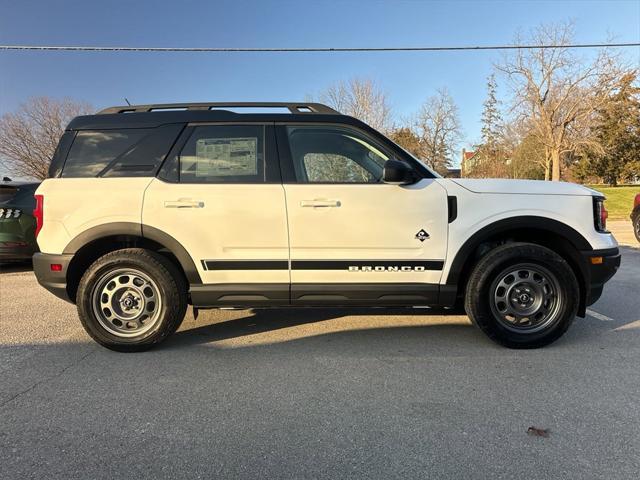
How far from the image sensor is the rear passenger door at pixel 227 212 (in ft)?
11.9

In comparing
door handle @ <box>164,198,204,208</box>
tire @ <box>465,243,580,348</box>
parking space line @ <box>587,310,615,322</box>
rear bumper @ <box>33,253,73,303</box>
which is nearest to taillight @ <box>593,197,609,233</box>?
tire @ <box>465,243,580,348</box>

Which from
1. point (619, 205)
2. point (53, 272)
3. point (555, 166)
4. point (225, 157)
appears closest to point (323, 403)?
point (225, 157)

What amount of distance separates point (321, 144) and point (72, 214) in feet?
7.43

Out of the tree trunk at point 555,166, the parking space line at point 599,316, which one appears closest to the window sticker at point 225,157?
the parking space line at point 599,316

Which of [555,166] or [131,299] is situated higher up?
[555,166]

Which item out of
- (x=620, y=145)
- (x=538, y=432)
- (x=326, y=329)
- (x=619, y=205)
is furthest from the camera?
(x=620, y=145)

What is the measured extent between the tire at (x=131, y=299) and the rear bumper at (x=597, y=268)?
11.6 ft

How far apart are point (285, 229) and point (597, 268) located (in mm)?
2722

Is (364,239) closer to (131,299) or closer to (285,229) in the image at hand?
(285,229)

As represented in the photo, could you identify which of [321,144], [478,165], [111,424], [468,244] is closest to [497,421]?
[468,244]

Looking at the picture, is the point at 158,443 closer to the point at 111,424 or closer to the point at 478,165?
the point at 111,424

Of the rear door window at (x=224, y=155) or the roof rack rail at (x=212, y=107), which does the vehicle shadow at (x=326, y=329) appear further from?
the roof rack rail at (x=212, y=107)

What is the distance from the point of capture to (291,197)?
3.63 metres

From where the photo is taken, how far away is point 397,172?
3.53m
